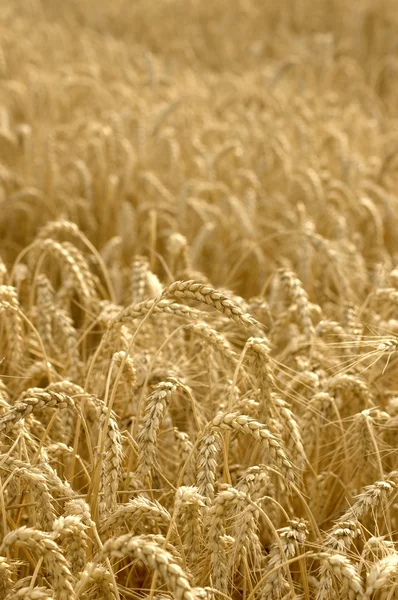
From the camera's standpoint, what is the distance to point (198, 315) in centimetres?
165

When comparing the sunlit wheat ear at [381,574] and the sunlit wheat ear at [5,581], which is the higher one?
the sunlit wheat ear at [5,581]

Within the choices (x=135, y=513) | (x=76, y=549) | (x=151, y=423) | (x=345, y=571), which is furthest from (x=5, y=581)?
(x=345, y=571)

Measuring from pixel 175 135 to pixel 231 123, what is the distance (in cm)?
43

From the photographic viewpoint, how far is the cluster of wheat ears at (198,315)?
149 cm

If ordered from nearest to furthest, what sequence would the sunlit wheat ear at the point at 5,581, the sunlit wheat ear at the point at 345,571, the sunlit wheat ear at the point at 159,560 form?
the sunlit wheat ear at the point at 159,560
the sunlit wheat ear at the point at 345,571
the sunlit wheat ear at the point at 5,581

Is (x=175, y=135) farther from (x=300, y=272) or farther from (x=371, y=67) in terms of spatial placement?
(x=371, y=67)

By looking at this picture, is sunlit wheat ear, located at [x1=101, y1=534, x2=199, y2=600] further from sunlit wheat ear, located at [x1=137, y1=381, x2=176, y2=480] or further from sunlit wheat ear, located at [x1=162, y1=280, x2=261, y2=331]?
sunlit wheat ear, located at [x1=162, y1=280, x2=261, y2=331]

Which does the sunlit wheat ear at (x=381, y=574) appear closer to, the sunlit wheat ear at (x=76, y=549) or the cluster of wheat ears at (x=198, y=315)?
the cluster of wheat ears at (x=198, y=315)

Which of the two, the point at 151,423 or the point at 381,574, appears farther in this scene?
the point at 151,423

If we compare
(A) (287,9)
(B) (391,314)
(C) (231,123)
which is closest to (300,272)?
(B) (391,314)

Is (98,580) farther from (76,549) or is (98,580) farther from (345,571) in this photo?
(345,571)

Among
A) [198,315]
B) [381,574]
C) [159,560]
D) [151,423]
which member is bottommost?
[381,574]


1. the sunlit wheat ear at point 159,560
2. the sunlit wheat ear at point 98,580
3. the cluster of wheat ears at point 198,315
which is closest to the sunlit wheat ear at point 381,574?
the cluster of wheat ears at point 198,315

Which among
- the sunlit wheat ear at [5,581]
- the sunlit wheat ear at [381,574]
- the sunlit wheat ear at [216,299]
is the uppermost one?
the sunlit wheat ear at [216,299]
